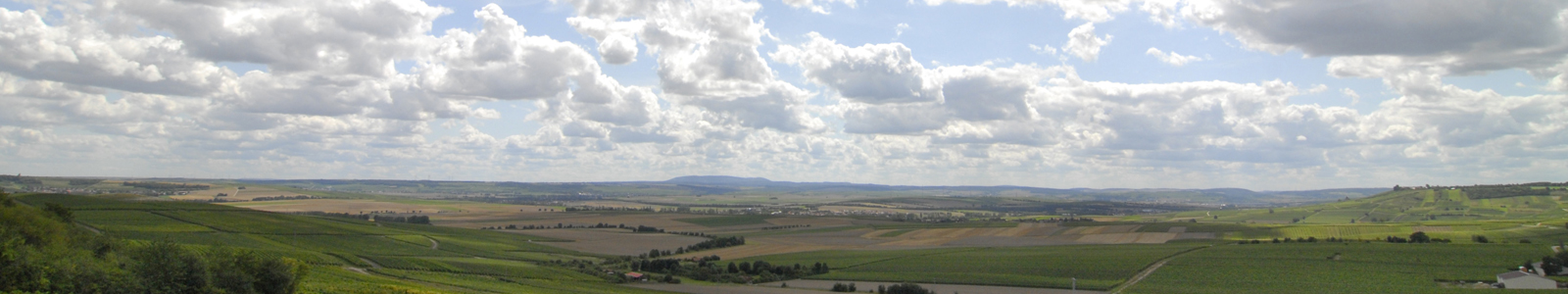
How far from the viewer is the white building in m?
66.1

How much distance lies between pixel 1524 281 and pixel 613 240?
11326cm

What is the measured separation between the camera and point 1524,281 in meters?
68.1

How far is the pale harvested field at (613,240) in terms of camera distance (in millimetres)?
122188

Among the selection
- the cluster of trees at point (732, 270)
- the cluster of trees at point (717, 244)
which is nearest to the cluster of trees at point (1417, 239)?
the cluster of trees at point (732, 270)

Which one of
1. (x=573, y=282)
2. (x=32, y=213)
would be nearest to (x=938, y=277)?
(x=573, y=282)

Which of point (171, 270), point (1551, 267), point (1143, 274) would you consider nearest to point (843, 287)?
point (1143, 274)

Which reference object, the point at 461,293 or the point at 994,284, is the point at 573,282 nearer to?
the point at 461,293

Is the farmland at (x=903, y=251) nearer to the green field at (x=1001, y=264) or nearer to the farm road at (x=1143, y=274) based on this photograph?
the green field at (x=1001, y=264)

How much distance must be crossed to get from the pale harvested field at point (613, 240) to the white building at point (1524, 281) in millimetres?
92679

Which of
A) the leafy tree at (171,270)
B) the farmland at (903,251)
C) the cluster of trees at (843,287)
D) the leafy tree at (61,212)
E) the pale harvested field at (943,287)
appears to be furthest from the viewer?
the cluster of trees at (843,287)

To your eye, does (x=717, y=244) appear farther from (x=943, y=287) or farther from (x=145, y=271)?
(x=145, y=271)

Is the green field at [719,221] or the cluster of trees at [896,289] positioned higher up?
the green field at [719,221]

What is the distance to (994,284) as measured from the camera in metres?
78.9

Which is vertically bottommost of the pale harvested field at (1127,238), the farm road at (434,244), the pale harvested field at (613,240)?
the pale harvested field at (613,240)
